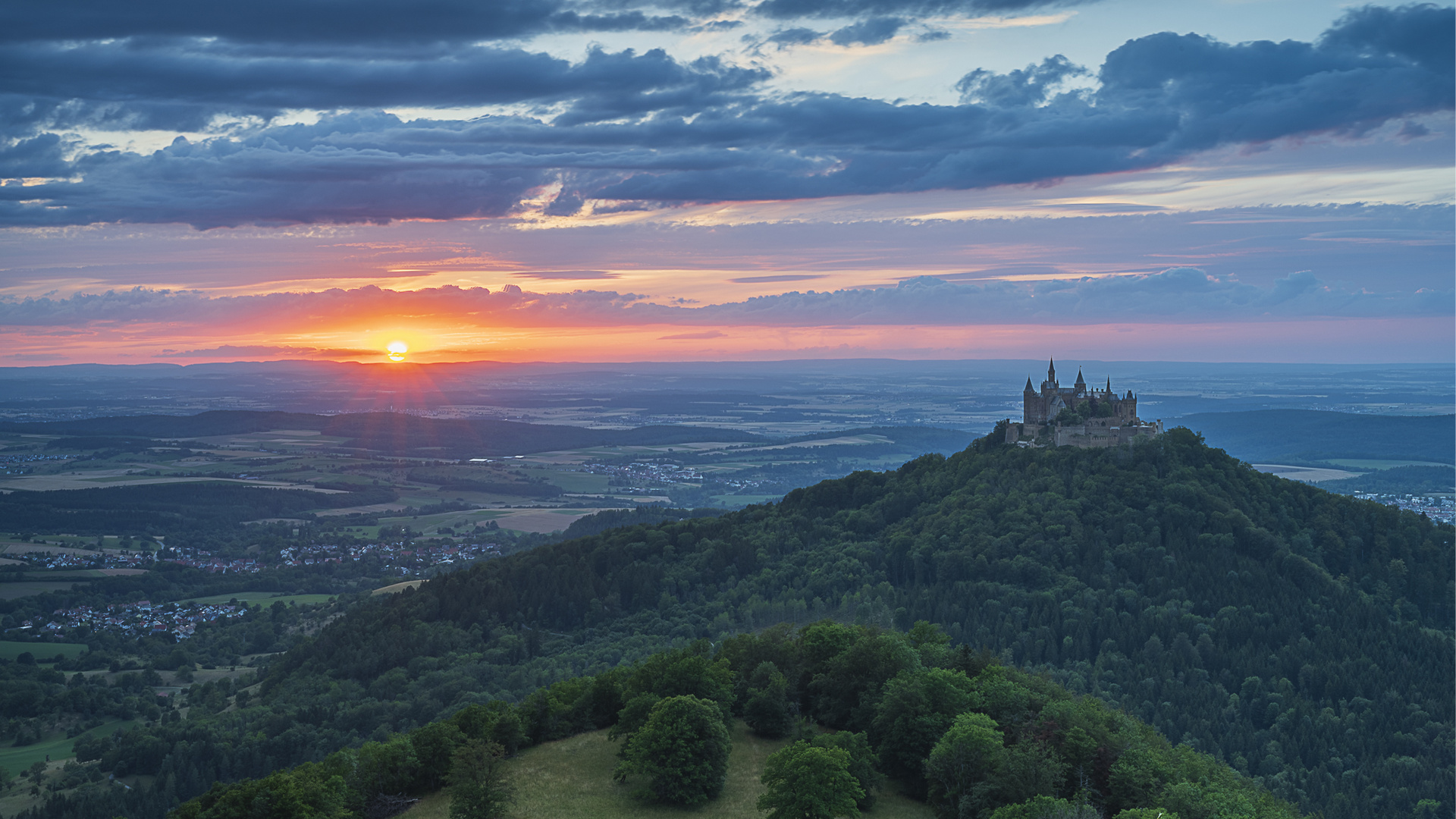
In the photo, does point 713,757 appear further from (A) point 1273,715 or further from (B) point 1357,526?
(B) point 1357,526

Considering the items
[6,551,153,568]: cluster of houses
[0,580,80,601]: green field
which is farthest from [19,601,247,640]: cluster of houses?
[6,551,153,568]: cluster of houses

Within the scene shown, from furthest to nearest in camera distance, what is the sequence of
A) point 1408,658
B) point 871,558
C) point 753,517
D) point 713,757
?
1. point 753,517
2. point 871,558
3. point 1408,658
4. point 713,757

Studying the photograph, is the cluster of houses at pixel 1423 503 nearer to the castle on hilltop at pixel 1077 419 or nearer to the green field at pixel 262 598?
the castle on hilltop at pixel 1077 419

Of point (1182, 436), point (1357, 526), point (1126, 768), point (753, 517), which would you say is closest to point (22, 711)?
point (753, 517)

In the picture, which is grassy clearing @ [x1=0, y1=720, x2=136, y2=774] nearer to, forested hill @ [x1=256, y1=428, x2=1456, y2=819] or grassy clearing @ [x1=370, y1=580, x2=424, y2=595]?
forested hill @ [x1=256, y1=428, x2=1456, y2=819]

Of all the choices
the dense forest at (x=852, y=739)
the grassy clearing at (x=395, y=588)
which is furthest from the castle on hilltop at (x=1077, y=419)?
the grassy clearing at (x=395, y=588)

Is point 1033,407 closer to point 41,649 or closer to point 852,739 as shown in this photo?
point 852,739
